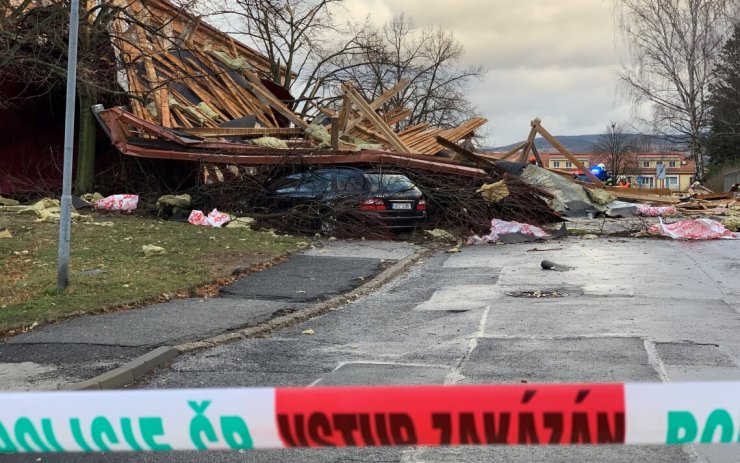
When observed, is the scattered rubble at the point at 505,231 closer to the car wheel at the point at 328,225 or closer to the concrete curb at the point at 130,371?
the car wheel at the point at 328,225

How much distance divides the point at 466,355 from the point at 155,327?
322 centimetres

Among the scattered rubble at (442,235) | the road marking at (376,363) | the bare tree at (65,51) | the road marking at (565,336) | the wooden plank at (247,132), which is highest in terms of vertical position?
the bare tree at (65,51)

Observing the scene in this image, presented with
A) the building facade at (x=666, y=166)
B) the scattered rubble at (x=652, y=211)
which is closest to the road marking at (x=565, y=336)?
the scattered rubble at (x=652, y=211)

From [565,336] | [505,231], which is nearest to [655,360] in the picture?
[565,336]

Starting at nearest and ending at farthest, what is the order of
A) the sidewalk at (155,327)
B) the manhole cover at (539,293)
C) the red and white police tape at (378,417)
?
the red and white police tape at (378,417)
the sidewalk at (155,327)
the manhole cover at (539,293)

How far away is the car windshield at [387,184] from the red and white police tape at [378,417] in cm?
1393

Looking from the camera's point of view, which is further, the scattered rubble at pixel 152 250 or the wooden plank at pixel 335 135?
the wooden plank at pixel 335 135

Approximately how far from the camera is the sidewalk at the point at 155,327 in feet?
19.0

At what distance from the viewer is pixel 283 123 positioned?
23828 millimetres

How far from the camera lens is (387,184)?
1611 cm

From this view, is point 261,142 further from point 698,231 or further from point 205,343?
point 205,343

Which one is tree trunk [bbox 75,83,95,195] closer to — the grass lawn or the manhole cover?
the grass lawn

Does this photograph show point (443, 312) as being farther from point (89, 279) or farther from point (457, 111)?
point (457, 111)

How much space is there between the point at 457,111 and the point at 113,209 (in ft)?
131
